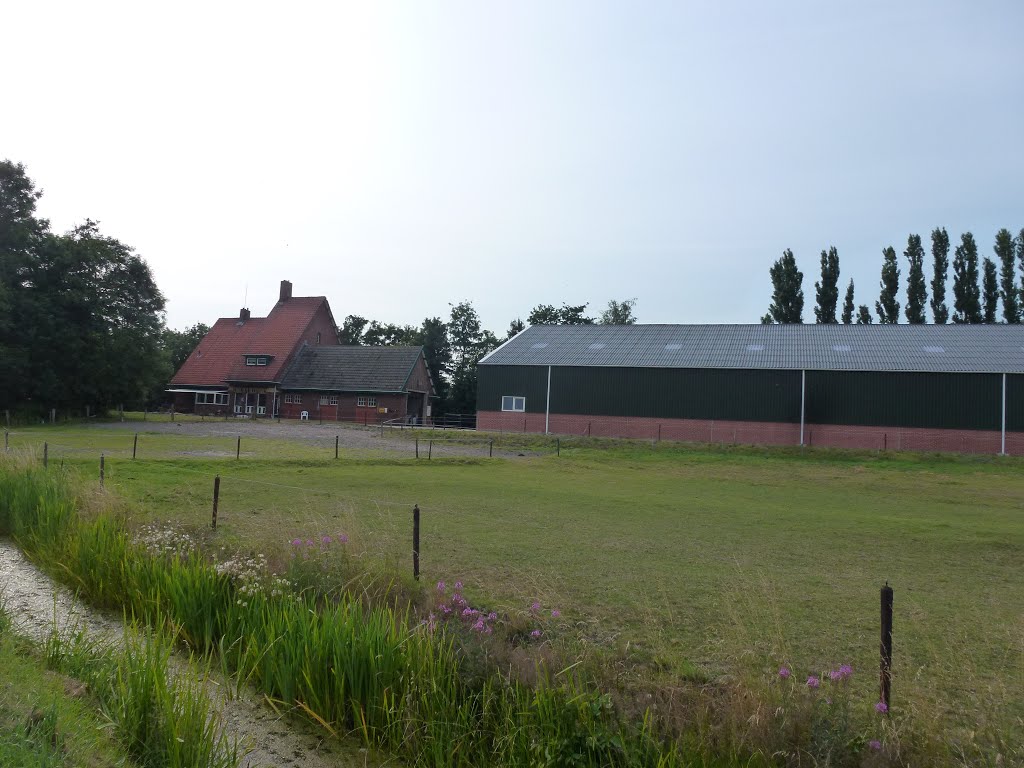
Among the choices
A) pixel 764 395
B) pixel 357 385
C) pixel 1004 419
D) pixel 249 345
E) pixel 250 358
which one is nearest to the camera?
pixel 1004 419

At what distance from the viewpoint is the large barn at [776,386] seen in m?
40.1

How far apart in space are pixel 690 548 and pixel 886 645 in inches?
270

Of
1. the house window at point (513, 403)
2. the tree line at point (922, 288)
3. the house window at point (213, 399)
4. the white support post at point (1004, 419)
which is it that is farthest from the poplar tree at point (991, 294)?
the house window at point (213, 399)

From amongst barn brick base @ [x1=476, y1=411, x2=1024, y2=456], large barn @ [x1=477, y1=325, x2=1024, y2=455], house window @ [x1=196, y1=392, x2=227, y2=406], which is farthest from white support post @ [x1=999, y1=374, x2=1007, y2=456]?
house window @ [x1=196, y1=392, x2=227, y2=406]

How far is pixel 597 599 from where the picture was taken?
9.02 metres

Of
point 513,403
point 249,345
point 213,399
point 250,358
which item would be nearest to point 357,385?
point 250,358

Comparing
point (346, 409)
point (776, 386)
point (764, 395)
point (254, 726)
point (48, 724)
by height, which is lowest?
point (254, 726)

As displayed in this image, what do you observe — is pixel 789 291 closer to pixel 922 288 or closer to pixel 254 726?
pixel 922 288

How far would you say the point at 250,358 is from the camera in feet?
200

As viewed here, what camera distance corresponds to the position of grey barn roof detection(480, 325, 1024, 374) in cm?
4169

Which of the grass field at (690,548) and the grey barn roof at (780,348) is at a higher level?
the grey barn roof at (780,348)

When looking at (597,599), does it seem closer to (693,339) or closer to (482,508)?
(482,508)

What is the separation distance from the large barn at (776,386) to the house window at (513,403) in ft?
0.22

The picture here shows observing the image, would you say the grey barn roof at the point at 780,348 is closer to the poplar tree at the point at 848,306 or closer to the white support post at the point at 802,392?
the white support post at the point at 802,392
